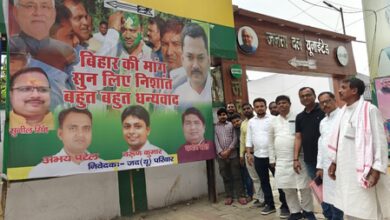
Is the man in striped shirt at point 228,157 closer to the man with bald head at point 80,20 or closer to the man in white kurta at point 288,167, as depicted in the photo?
the man in white kurta at point 288,167

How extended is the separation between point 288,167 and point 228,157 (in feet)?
Result: 4.37

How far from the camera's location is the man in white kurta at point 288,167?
362 cm

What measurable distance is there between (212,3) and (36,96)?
300 cm

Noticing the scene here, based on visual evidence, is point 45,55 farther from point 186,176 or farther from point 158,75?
point 186,176

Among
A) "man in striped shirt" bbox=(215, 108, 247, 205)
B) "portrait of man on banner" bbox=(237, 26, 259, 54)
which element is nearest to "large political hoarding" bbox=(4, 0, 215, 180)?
"man in striped shirt" bbox=(215, 108, 247, 205)

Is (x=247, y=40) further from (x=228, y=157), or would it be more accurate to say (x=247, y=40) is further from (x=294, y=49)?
(x=228, y=157)

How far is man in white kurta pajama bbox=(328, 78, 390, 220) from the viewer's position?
241 centimetres

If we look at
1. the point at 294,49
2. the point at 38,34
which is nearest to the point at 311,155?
the point at 38,34

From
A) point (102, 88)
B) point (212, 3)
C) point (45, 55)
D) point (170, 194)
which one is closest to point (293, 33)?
point (212, 3)

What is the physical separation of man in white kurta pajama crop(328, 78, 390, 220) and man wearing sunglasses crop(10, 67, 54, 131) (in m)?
2.77

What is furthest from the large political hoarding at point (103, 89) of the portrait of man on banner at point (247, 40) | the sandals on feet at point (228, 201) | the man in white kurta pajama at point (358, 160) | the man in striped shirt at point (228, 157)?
the man in white kurta pajama at point (358, 160)

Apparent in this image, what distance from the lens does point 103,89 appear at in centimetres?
378

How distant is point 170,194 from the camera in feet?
16.4

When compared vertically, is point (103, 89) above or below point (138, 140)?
above
